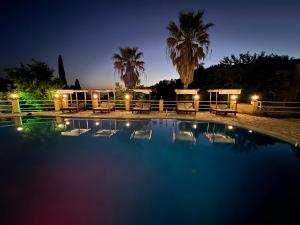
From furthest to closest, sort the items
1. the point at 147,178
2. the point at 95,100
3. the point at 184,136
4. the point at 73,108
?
the point at 95,100 → the point at 73,108 → the point at 184,136 → the point at 147,178

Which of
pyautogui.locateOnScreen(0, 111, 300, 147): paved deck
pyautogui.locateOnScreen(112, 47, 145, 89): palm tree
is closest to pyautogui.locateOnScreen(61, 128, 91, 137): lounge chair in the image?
pyautogui.locateOnScreen(0, 111, 300, 147): paved deck

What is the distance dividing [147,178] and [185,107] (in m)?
9.33

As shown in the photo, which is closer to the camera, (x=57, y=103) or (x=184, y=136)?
(x=184, y=136)

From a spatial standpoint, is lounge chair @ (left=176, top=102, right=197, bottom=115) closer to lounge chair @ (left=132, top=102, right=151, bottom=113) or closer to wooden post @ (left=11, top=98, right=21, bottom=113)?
lounge chair @ (left=132, top=102, right=151, bottom=113)

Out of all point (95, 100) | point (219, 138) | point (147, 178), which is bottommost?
Answer: point (147, 178)

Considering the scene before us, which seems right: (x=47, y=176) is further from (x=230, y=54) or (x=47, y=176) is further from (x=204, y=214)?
(x=230, y=54)

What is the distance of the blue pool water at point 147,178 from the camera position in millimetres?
3793

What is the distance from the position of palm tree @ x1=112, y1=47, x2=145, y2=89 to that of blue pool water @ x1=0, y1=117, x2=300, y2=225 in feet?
40.9

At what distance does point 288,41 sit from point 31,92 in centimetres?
2893

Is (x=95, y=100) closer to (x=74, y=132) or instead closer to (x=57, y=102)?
(x=57, y=102)

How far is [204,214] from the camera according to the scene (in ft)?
12.5

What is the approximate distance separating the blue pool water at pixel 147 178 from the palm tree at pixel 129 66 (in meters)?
12.5

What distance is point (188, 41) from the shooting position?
54.0 feet

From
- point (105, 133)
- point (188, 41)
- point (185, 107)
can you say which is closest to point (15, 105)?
point (105, 133)
